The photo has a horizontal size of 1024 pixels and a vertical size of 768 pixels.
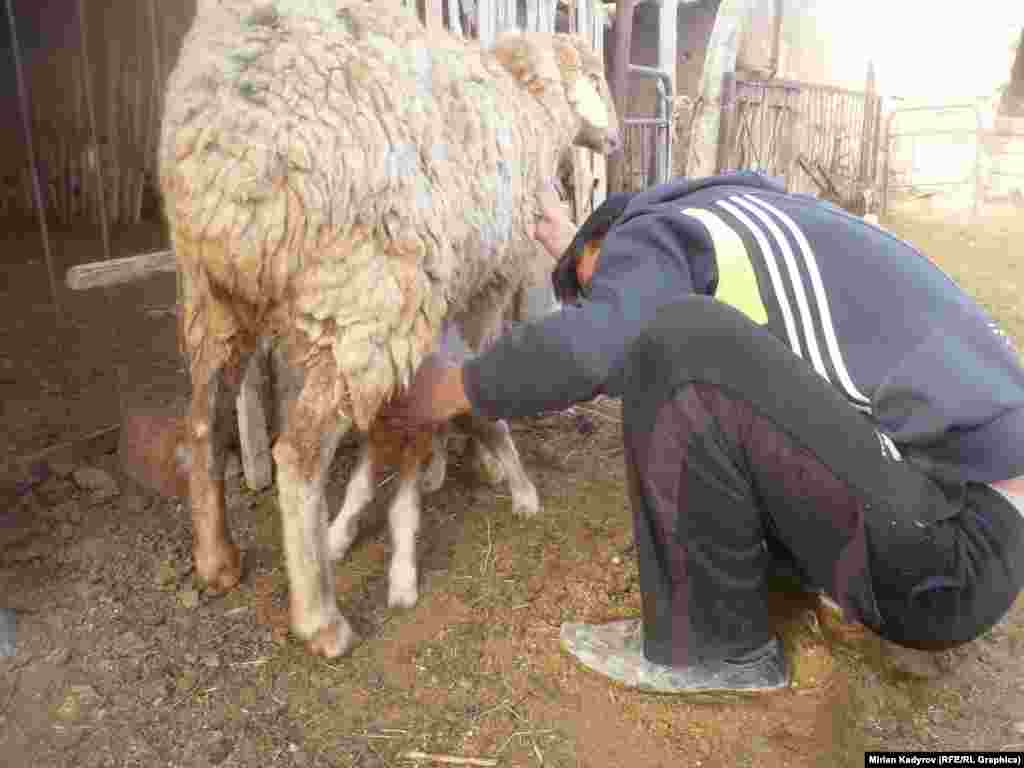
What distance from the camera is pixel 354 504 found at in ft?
9.55

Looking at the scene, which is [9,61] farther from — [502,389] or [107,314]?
[502,389]

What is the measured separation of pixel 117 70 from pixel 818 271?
7568 millimetres

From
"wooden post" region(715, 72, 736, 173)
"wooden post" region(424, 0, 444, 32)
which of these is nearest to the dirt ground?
"wooden post" region(424, 0, 444, 32)

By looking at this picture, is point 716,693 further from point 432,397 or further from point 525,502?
point 525,502

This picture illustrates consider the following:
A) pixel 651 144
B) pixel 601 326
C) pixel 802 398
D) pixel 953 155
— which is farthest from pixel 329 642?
pixel 953 155

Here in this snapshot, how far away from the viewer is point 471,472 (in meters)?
3.53

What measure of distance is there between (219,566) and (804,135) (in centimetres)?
988

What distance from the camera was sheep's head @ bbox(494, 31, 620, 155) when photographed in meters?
3.23

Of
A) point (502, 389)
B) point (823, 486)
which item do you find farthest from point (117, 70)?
point (823, 486)

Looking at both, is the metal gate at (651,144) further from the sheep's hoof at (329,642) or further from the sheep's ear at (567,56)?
the sheep's hoof at (329,642)

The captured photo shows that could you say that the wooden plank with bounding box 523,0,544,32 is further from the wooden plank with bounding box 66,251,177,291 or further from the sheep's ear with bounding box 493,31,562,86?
the wooden plank with bounding box 66,251,177,291

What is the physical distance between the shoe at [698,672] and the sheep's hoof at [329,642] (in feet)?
2.27

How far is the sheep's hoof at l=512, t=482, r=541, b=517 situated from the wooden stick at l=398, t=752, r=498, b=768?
1347 millimetres

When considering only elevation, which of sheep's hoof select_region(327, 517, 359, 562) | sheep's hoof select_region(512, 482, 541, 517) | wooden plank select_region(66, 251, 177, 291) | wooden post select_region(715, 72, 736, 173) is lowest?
sheep's hoof select_region(512, 482, 541, 517)
